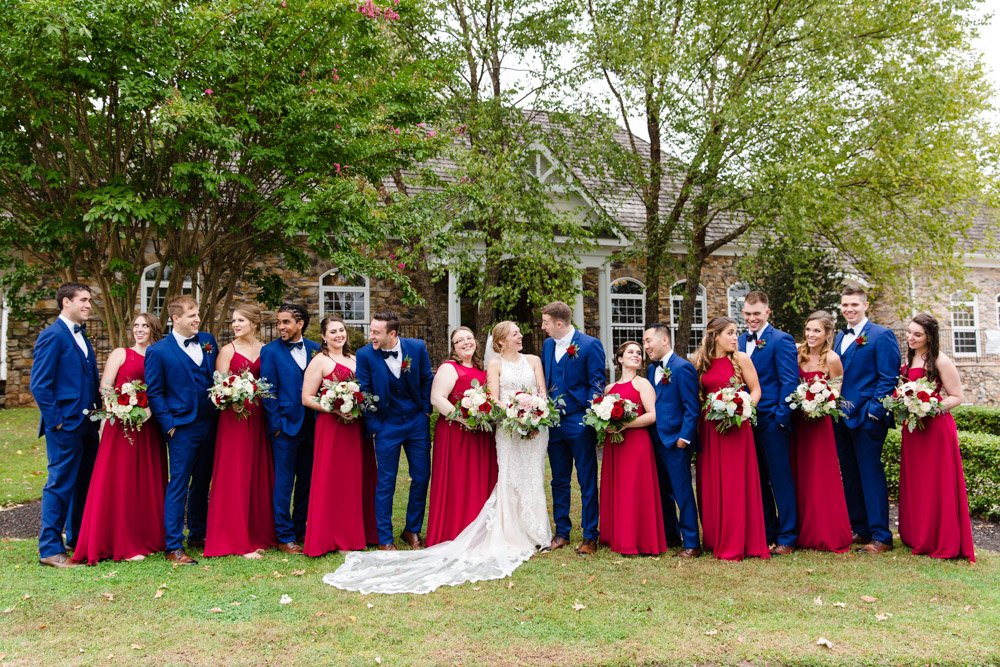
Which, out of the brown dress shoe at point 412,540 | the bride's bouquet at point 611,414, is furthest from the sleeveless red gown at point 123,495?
the bride's bouquet at point 611,414

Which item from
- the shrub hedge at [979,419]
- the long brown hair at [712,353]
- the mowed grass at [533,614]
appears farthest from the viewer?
the shrub hedge at [979,419]

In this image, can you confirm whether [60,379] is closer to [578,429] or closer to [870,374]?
[578,429]

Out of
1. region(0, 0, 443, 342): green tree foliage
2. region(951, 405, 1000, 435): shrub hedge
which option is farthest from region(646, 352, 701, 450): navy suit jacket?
region(951, 405, 1000, 435): shrub hedge

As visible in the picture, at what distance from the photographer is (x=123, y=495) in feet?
21.2

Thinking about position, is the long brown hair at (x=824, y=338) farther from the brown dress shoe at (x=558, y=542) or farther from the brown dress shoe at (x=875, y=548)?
the brown dress shoe at (x=558, y=542)

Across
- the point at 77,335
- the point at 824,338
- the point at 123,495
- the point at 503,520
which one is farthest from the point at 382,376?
the point at 824,338

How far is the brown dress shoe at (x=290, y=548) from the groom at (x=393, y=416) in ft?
2.37

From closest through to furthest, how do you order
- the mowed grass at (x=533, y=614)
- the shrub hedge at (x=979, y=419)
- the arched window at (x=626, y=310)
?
1. the mowed grass at (x=533, y=614)
2. the shrub hedge at (x=979, y=419)
3. the arched window at (x=626, y=310)

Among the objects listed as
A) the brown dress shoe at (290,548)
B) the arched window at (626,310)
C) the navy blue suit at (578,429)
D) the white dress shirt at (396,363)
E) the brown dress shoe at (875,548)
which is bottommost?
the brown dress shoe at (875,548)

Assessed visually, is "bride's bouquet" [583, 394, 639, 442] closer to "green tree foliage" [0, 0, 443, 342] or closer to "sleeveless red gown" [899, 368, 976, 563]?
"sleeveless red gown" [899, 368, 976, 563]

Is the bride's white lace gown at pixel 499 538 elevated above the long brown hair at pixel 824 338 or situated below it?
below

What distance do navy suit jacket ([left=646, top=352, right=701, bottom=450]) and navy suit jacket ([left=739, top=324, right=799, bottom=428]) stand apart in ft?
1.88

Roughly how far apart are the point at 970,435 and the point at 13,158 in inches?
424

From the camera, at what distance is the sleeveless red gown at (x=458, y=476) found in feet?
23.0
